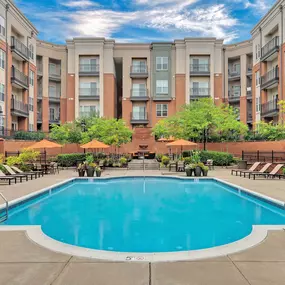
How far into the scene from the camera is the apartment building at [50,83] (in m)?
40.3

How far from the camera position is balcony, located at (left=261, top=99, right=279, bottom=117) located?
2985 centimetres

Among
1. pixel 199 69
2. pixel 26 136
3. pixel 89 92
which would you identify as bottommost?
pixel 26 136

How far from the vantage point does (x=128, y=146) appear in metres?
35.2

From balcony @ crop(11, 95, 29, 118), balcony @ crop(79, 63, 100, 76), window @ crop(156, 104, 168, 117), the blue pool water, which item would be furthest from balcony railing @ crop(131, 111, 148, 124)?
the blue pool water

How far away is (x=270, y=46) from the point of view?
30859 millimetres

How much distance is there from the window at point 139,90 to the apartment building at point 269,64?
45.2 feet

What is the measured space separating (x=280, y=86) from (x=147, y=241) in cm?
2726

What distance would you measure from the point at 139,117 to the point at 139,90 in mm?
3585

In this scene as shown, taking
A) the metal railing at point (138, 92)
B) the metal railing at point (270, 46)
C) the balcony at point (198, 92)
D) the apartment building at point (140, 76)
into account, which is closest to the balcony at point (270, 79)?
the metal railing at point (270, 46)

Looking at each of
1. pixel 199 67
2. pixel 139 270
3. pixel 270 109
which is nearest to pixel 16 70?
pixel 199 67

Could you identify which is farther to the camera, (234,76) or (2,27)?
(234,76)

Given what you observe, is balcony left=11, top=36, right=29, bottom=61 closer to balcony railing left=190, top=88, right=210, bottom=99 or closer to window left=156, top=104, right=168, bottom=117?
window left=156, top=104, right=168, bottom=117

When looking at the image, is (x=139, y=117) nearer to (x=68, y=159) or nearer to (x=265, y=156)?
(x=68, y=159)

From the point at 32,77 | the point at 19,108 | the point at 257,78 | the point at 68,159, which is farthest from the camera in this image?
the point at 257,78
